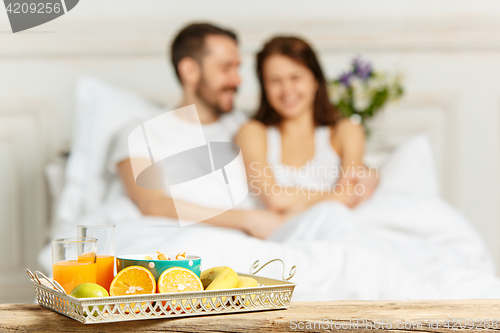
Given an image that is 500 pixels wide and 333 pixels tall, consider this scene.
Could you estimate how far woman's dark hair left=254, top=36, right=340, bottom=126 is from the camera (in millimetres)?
1809

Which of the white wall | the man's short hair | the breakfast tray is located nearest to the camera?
the breakfast tray

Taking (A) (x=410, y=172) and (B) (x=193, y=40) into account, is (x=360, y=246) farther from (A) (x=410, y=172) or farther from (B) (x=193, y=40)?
(B) (x=193, y=40)

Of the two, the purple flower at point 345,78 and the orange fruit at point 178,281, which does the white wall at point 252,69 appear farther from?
the orange fruit at point 178,281

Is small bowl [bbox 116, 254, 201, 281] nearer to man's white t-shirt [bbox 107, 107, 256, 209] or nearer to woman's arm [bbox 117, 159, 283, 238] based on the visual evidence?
woman's arm [bbox 117, 159, 283, 238]

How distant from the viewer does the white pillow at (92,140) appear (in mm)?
1635

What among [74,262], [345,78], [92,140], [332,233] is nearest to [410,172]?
[345,78]

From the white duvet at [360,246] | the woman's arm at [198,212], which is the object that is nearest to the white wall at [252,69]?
the white duvet at [360,246]

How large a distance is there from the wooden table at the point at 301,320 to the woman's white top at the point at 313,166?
1024mm

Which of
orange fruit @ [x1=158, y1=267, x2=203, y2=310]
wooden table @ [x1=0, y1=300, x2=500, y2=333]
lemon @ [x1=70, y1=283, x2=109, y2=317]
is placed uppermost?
lemon @ [x1=70, y1=283, x2=109, y2=317]

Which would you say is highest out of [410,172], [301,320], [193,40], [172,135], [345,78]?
[193,40]

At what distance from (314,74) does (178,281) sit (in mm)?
1390

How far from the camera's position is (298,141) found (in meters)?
1.78

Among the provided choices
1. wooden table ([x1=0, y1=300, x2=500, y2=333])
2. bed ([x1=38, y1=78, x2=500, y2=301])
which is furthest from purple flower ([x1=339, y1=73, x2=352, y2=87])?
wooden table ([x1=0, y1=300, x2=500, y2=333])

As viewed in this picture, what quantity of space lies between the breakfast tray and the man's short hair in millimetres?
1338
